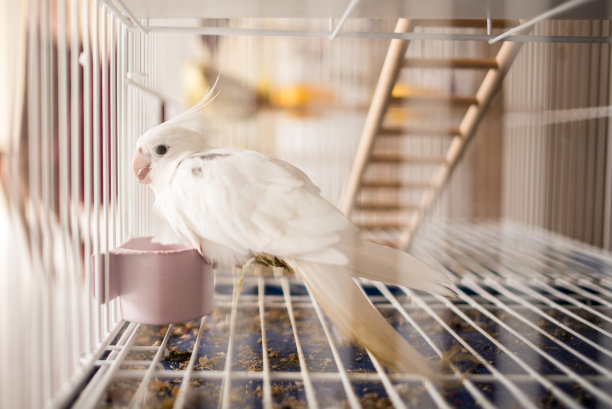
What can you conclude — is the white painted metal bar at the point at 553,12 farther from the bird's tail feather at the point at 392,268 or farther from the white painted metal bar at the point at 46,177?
the white painted metal bar at the point at 46,177

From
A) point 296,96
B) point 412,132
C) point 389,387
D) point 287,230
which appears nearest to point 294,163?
point 296,96

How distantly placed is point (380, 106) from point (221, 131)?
1.22ft

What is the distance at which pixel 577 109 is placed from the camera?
166 centimetres

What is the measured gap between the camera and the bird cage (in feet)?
2.24

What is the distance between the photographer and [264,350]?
98 centimetres

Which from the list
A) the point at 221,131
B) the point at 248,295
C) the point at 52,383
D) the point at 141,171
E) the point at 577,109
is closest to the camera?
the point at 52,383

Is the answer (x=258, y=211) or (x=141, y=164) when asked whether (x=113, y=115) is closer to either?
(x=141, y=164)

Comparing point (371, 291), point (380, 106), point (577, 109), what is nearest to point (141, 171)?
point (380, 106)

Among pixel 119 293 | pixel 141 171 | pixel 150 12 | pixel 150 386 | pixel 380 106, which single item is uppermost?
pixel 150 12

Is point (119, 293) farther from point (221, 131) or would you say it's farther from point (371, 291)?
point (371, 291)

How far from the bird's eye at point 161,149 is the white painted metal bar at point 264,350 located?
447mm

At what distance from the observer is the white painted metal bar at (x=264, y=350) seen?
2.61ft

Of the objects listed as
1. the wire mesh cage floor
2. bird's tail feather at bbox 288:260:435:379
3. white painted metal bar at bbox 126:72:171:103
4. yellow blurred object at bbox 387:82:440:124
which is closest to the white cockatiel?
bird's tail feather at bbox 288:260:435:379

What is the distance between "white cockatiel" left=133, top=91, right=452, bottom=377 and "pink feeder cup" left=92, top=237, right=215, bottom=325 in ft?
0.29
